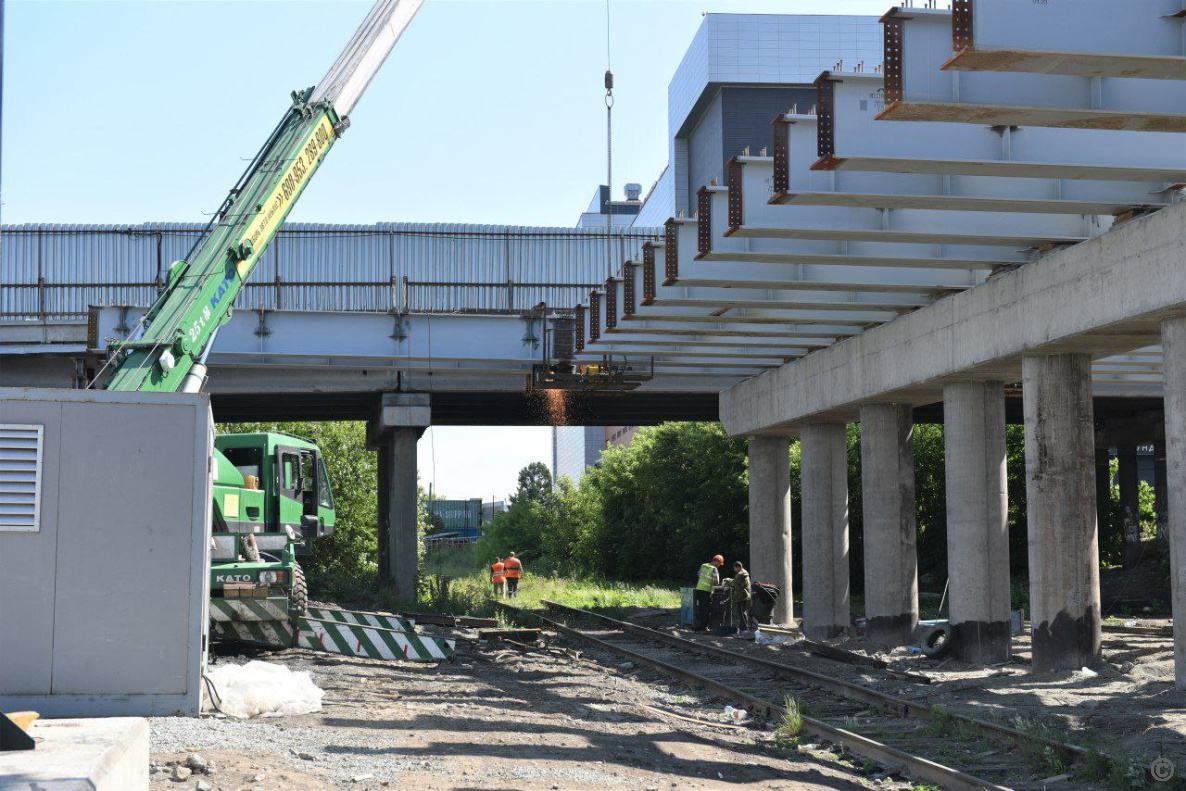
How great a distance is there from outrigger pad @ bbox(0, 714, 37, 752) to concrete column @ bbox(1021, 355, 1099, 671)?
13.2 meters

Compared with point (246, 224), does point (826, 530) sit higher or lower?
lower

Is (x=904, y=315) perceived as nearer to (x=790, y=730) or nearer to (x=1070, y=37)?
(x=790, y=730)

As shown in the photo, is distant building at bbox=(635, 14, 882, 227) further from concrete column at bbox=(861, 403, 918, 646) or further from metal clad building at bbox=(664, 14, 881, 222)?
concrete column at bbox=(861, 403, 918, 646)

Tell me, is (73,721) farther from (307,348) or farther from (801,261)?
(307,348)

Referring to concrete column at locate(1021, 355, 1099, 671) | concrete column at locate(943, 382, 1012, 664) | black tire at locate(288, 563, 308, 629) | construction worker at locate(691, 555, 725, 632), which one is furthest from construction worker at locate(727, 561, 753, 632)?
black tire at locate(288, 563, 308, 629)

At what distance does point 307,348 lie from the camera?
30.7m

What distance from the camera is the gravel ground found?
379 inches

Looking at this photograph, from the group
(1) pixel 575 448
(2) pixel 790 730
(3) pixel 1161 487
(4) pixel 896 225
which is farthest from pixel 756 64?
(2) pixel 790 730

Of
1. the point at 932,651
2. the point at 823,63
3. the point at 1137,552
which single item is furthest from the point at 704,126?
the point at 932,651

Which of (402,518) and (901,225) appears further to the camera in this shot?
(402,518)

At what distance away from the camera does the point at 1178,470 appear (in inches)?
565

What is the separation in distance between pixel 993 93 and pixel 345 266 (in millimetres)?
23767

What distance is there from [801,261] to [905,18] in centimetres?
657

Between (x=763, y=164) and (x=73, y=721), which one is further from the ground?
(x=763, y=164)
